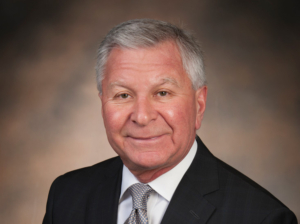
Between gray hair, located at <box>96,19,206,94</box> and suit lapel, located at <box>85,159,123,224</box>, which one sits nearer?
gray hair, located at <box>96,19,206,94</box>

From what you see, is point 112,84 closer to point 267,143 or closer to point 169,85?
point 169,85

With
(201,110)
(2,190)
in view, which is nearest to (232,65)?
(201,110)

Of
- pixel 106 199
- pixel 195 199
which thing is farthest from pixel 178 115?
pixel 106 199

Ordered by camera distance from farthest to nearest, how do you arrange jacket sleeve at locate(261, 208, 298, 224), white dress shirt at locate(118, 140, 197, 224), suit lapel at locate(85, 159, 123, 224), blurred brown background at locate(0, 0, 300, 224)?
blurred brown background at locate(0, 0, 300, 224) → suit lapel at locate(85, 159, 123, 224) → white dress shirt at locate(118, 140, 197, 224) → jacket sleeve at locate(261, 208, 298, 224)

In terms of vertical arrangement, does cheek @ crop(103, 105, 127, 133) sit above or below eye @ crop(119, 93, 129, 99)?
below

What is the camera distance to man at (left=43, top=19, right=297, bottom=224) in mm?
2402

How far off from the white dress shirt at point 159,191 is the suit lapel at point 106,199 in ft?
0.18

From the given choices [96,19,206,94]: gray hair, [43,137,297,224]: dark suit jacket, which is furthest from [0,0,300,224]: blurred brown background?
[96,19,206,94]: gray hair

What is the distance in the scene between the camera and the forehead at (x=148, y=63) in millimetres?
2402

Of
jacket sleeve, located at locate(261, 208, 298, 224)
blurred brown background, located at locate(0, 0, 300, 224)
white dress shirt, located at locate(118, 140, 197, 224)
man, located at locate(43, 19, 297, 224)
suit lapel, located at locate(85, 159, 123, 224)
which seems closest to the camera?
jacket sleeve, located at locate(261, 208, 298, 224)

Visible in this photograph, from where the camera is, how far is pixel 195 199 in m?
2.47

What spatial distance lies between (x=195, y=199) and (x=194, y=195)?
25mm

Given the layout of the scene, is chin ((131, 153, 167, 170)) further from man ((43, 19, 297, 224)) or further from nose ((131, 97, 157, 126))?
nose ((131, 97, 157, 126))

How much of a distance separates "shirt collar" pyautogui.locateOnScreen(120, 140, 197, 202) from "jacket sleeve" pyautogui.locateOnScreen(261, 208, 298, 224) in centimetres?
58
